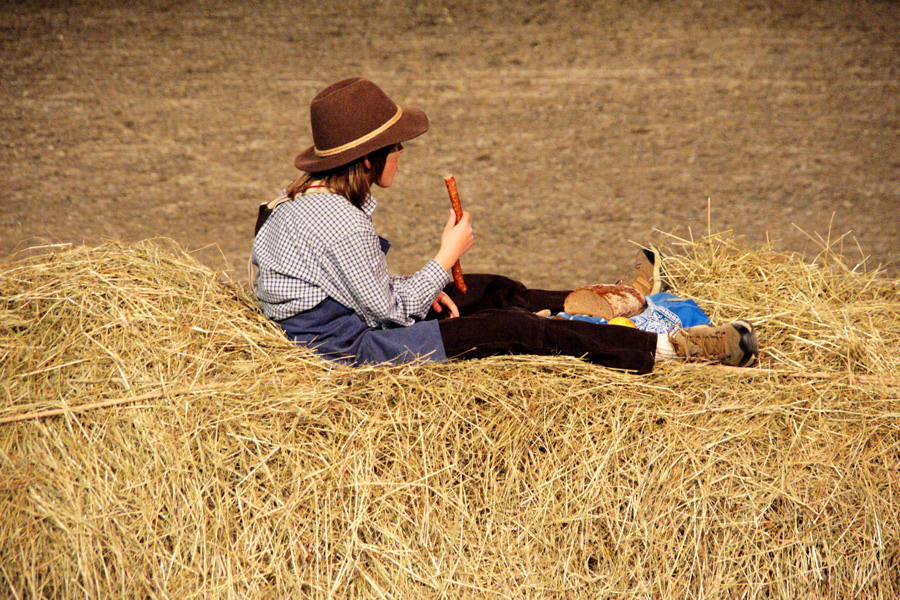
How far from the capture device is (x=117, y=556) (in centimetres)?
165

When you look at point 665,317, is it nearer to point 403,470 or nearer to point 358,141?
point 403,470

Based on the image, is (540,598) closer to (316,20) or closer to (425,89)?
(425,89)

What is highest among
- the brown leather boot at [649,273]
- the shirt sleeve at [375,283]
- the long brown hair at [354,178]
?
the long brown hair at [354,178]

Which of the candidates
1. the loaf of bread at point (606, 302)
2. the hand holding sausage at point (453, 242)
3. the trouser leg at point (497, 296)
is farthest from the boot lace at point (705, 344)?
the hand holding sausage at point (453, 242)

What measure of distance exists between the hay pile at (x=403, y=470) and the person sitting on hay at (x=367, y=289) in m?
0.08

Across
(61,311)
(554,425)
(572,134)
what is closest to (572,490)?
(554,425)

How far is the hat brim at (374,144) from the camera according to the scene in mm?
2035

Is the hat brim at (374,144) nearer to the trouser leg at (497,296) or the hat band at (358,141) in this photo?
the hat band at (358,141)

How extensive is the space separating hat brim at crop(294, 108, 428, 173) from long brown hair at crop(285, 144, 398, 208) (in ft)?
0.14

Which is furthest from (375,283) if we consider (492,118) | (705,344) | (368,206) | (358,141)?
(492,118)

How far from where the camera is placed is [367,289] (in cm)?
200

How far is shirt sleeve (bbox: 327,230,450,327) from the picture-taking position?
198 cm

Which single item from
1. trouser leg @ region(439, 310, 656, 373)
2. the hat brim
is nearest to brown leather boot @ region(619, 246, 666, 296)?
trouser leg @ region(439, 310, 656, 373)

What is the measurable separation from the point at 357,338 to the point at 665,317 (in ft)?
3.49
